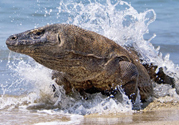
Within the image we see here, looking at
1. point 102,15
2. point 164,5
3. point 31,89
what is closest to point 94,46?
point 31,89

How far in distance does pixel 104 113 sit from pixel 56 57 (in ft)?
3.40

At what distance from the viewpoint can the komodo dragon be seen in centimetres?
443

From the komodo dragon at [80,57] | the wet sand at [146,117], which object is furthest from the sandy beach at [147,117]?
the komodo dragon at [80,57]

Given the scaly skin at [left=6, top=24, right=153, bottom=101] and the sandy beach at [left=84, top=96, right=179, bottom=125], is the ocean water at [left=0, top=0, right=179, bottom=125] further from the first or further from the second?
the scaly skin at [left=6, top=24, right=153, bottom=101]

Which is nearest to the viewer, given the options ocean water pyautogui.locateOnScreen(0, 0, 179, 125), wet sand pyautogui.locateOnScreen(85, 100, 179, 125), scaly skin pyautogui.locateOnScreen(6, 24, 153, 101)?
wet sand pyautogui.locateOnScreen(85, 100, 179, 125)

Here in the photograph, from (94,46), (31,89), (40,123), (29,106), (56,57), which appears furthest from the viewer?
(31,89)

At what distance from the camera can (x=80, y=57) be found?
465cm

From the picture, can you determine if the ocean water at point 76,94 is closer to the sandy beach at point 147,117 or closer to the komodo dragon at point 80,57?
the sandy beach at point 147,117

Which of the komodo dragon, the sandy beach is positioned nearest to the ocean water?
the sandy beach

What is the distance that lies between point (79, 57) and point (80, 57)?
15 millimetres

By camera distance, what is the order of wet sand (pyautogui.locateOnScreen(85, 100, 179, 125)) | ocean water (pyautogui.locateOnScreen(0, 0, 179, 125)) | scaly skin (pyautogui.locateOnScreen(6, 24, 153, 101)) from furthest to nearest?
ocean water (pyautogui.locateOnScreen(0, 0, 179, 125)) < scaly skin (pyautogui.locateOnScreen(6, 24, 153, 101)) < wet sand (pyautogui.locateOnScreen(85, 100, 179, 125))

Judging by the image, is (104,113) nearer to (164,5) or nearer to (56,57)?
(56,57)

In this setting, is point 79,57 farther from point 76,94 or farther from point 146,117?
point 146,117

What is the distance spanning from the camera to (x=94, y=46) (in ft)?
15.8
